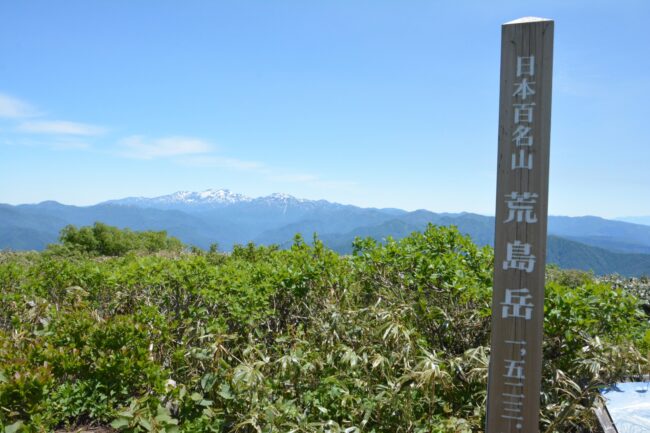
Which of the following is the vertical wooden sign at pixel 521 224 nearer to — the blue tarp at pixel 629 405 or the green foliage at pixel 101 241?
the blue tarp at pixel 629 405

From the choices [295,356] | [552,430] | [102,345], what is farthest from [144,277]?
[552,430]

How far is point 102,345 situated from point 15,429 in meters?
0.74

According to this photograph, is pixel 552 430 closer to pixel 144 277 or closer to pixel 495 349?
pixel 495 349

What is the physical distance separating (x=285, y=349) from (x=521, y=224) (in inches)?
85.1

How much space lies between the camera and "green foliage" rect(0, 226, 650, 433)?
2949mm

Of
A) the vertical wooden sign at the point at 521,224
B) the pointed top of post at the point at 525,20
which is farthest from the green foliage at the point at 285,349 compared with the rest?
the pointed top of post at the point at 525,20

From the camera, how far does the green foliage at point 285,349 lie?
9.68 ft

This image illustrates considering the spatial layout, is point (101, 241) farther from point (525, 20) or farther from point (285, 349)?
point (525, 20)

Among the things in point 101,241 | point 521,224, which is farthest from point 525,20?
point 101,241

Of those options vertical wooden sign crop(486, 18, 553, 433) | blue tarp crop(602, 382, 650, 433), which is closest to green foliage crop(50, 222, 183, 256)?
blue tarp crop(602, 382, 650, 433)

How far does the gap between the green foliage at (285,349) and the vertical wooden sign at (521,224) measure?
2.28 ft

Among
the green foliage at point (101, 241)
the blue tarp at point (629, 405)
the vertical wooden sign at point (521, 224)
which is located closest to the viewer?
the vertical wooden sign at point (521, 224)

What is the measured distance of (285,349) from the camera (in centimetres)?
Result: 369

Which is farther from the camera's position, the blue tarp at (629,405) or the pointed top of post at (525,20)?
the blue tarp at (629,405)
